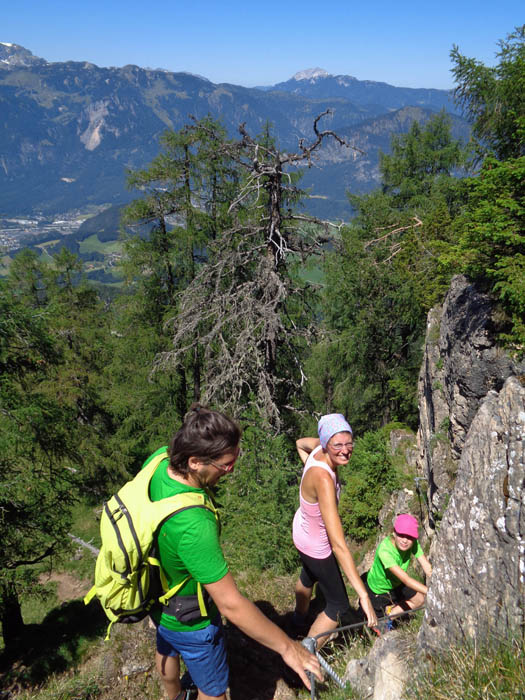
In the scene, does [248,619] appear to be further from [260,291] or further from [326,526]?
[260,291]

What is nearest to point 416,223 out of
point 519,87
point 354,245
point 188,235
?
point 354,245

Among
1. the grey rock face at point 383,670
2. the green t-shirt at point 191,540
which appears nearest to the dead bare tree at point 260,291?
the grey rock face at point 383,670

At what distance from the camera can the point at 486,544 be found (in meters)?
2.51

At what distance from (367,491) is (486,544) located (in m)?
8.30

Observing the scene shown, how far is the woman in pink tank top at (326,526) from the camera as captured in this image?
121 inches

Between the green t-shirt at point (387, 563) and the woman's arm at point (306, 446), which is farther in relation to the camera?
the green t-shirt at point (387, 563)

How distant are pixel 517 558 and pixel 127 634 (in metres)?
4.21

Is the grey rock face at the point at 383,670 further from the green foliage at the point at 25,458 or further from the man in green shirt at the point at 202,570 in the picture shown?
the green foliage at the point at 25,458

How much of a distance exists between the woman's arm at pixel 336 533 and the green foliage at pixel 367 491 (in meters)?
7.15

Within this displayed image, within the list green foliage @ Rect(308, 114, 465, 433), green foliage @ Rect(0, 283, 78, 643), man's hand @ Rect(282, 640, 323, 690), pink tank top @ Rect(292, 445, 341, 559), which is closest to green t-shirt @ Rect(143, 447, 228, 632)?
man's hand @ Rect(282, 640, 323, 690)

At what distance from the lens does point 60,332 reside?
18.2 meters

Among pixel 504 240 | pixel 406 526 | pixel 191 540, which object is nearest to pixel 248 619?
pixel 191 540

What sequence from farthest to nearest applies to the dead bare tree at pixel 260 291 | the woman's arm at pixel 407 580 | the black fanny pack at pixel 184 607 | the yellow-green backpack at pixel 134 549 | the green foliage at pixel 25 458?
the dead bare tree at pixel 260 291, the green foliage at pixel 25 458, the woman's arm at pixel 407 580, the black fanny pack at pixel 184 607, the yellow-green backpack at pixel 134 549

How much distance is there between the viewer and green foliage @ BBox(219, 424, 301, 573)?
651 centimetres
